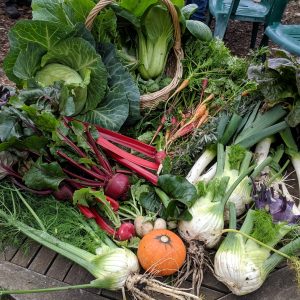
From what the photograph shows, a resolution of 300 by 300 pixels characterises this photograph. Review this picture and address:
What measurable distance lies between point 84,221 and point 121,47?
1307mm

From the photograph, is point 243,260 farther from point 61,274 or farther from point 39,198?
point 39,198

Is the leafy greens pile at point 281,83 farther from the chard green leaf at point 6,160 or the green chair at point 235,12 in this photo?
the green chair at point 235,12

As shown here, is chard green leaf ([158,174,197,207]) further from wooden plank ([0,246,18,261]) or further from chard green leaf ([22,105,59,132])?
wooden plank ([0,246,18,261])

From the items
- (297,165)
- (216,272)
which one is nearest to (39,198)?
(216,272)

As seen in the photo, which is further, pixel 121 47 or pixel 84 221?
pixel 121 47

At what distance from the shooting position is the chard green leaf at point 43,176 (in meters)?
2.00

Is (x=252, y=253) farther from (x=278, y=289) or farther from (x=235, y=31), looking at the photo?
(x=235, y=31)

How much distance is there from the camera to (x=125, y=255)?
1821 mm

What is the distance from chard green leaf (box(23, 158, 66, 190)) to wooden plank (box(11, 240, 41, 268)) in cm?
29

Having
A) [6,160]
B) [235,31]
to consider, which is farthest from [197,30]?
[235,31]

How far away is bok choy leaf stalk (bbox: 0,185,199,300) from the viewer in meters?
1.75

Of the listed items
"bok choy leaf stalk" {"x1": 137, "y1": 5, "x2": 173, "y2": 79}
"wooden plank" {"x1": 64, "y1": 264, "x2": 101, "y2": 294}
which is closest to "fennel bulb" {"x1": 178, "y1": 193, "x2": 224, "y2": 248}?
→ "wooden plank" {"x1": 64, "y1": 264, "x2": 101, "y2": 294}

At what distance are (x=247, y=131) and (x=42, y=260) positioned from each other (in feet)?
4.24

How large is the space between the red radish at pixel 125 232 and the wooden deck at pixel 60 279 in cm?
22
